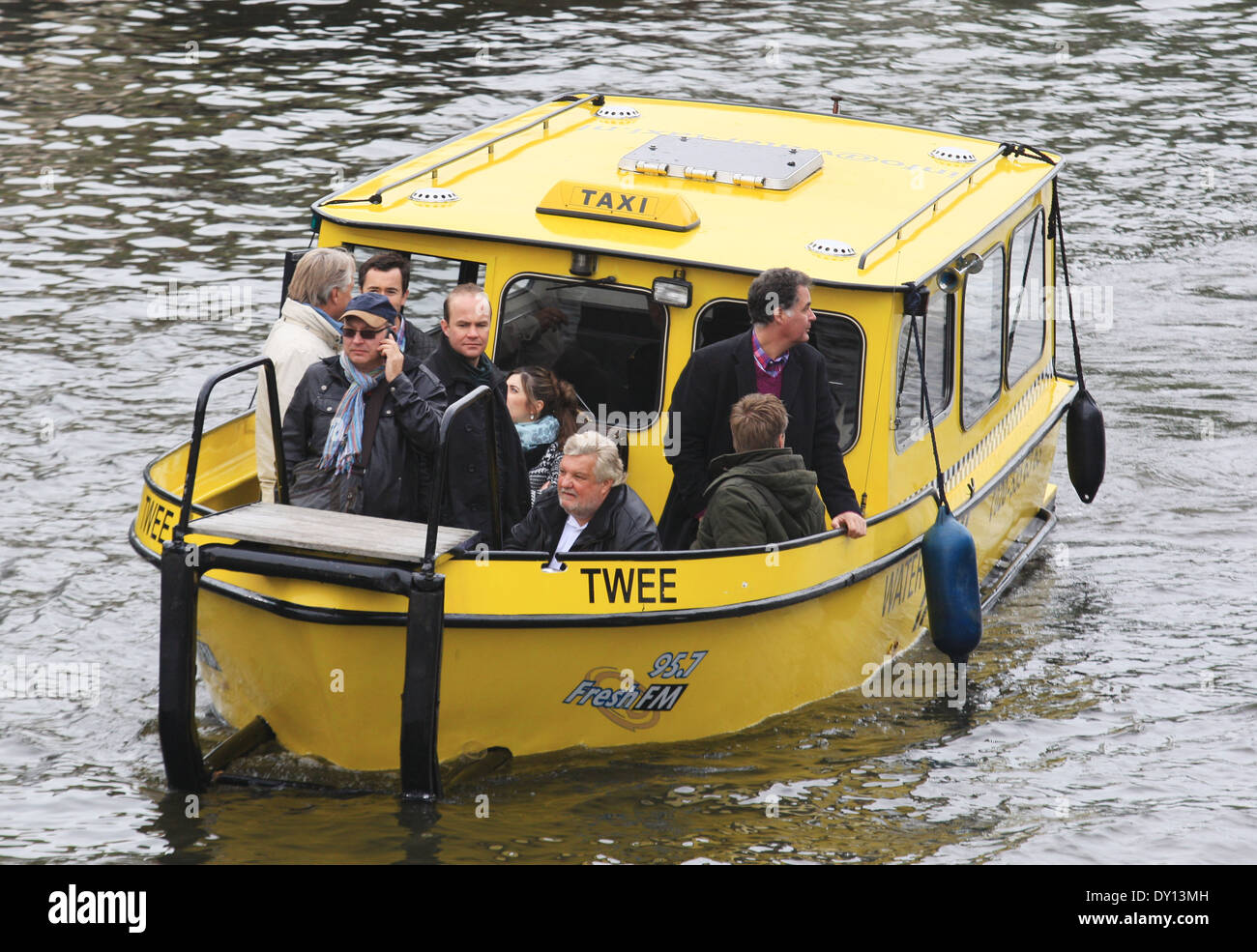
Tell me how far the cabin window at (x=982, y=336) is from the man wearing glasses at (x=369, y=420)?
3.02m

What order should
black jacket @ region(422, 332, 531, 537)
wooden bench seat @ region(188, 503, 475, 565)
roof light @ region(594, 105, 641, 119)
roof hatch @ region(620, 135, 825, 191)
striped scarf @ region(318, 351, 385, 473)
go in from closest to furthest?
wooden bench seat @ region(188, 503, 475, 565) < striped scarf @ region(318, 351, 385, 473) < black jacket @ region(422, 332, 531, 537) < roof hatch @ region(620, 135, 825, 191) < roof light @ region(594, 105, 641, 119)

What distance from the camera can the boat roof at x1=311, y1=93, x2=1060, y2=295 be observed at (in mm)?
7594

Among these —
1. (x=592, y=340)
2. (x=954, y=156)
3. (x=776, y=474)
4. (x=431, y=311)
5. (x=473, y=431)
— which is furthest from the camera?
(x=954, y=156)

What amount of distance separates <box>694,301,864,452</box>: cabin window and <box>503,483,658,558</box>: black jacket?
1110 mm

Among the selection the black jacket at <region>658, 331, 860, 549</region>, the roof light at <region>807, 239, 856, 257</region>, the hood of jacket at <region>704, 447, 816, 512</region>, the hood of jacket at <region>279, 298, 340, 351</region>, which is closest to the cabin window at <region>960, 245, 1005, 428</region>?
the roof light at <region>807, 239, 856, 257</region>

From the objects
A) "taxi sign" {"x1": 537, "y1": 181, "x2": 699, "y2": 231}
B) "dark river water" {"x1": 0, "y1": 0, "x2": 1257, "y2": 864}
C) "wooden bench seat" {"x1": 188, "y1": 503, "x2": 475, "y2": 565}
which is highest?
"taxi sign" {"x1": 537, "y1": 181, "x2": 699, "y2": 231}

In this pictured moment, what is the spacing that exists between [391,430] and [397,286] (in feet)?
3.45

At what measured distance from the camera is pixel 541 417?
7.52m

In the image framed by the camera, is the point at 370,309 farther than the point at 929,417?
No

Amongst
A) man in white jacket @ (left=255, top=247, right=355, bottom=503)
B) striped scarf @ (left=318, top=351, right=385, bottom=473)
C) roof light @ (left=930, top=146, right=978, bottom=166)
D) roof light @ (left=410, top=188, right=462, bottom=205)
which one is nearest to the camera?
striped scarf @ (left=318, top=351, right=385, bottom=473)

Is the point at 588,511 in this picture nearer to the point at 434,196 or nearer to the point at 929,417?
the point at 929,417

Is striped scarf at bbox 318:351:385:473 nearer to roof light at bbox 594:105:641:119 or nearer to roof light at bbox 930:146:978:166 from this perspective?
roof light at bbox 594:105:641:119

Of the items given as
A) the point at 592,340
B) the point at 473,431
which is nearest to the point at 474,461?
the point at 473,431
